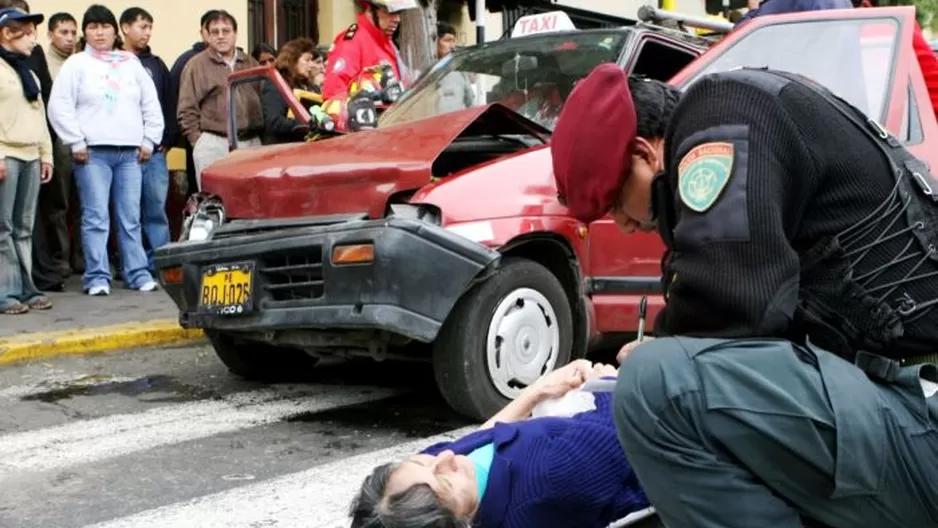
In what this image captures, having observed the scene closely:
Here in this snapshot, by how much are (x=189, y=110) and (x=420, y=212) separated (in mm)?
4962

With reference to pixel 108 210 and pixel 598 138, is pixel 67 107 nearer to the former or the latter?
pixel 108 210

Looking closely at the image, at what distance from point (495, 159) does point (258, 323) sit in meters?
1.21

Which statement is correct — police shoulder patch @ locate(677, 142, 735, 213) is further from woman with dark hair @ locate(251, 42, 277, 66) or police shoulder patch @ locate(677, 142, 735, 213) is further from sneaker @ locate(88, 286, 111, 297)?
woman with dark hair @ locate(251, 42, 277, 66)

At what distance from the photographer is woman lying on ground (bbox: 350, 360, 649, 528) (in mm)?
2596

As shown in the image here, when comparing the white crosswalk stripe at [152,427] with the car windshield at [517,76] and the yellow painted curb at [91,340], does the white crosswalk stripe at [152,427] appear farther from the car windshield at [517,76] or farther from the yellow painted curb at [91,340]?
the yellow painted curb at [91,340]

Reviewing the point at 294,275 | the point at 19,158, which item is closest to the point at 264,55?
the point at 19,158

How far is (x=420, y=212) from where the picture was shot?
4.72m

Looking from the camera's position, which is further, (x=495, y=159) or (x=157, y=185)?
(x=157, y=185)

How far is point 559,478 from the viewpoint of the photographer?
2.85 meters

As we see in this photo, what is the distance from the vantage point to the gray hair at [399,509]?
8.31 feet

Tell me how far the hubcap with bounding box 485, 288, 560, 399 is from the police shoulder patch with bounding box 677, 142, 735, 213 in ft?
9.31

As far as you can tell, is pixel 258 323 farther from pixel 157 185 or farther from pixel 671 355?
pixel 157 185

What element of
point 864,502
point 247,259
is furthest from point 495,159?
point 864,502

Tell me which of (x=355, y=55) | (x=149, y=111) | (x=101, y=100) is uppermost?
(x=355, y=55)
